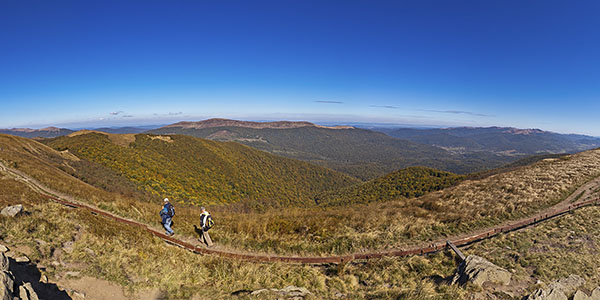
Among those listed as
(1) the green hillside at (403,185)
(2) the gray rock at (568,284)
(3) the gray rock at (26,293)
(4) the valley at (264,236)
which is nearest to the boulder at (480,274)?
(4) the valley at (264,236)

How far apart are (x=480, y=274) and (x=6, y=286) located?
36.0 ft

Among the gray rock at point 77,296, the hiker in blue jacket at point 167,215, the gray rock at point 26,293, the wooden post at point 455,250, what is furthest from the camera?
the hiker in blue jacket at point 167,215

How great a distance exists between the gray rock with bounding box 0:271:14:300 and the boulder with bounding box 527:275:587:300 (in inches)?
449

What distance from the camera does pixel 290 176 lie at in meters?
104

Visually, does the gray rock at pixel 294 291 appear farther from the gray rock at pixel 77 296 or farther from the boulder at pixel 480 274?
the gray rock at pixel 77 296

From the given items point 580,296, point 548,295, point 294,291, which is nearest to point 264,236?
point 294,291

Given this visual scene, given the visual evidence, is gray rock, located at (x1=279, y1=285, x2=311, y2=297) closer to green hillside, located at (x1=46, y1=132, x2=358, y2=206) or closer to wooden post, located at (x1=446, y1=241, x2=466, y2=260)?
wooden post, located at (x1=446, y1=241, x2=466, y2=260)

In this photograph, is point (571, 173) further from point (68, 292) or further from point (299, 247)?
point (68, 292)

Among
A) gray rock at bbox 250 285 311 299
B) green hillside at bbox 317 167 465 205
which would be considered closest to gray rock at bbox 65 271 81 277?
gray rock at bbox 250 285 311 299

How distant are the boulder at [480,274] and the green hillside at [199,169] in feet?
110

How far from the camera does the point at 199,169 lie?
61.2 metres

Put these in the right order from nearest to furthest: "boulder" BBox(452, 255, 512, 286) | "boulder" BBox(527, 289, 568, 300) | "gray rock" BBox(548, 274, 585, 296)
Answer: "boulder" BBox(527, 289, 568, 300)
"gray rock" BBox(548, 274, 585, 296)
"boulder" BBox(452, 255, 512, 286)

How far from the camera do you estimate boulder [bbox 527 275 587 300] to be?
20.0ft

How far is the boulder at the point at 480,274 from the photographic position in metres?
6.82
